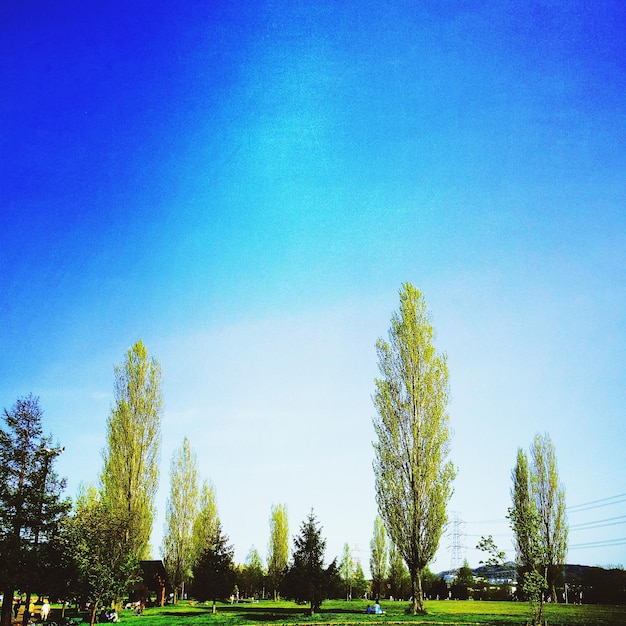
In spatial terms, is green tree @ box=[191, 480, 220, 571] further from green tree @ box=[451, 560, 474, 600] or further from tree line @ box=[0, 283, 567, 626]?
green tree @ box=[451, 560, 474, 600]

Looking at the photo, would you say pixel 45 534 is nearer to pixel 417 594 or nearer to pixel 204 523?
pixel 417 594

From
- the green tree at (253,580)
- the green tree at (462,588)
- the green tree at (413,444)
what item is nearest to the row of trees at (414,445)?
the green tree at (413,444)

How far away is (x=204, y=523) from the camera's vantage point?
5241cm

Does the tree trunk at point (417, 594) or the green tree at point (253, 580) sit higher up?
the tree trunk at point (417, 594)

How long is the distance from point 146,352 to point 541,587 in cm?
3061

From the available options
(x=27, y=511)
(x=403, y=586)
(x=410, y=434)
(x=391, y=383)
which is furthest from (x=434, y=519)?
(x=403, y=586)

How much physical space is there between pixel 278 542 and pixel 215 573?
2246 centimetres

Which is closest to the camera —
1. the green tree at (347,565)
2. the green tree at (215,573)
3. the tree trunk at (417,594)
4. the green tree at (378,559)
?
the tree trunk at (417,594)

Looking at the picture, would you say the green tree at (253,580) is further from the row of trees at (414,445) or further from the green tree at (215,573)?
the row of trees at (414,445)

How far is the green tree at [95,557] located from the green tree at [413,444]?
578 inches

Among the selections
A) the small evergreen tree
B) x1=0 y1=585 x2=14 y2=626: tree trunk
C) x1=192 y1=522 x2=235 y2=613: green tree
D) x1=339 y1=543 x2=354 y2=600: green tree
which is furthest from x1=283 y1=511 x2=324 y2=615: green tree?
x1=339 y1=543 x2=354 y2=600: green tree

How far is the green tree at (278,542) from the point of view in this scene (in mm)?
58281

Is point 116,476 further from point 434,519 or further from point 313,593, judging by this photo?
point 434,519

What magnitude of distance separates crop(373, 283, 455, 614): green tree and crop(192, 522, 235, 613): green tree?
49.7 ft
